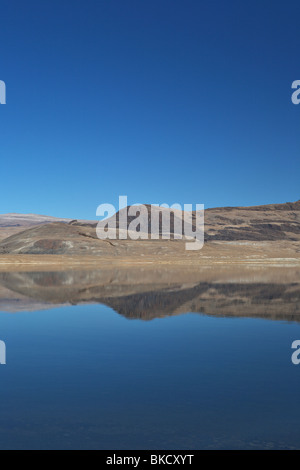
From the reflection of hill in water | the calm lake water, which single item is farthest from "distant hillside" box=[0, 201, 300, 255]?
the calm lake water

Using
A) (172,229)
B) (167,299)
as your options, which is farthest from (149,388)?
(172,229)

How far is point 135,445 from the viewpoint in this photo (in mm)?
7828

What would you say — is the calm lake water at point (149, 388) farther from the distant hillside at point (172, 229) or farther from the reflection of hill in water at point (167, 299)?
the distant hillside at point (172, 229)

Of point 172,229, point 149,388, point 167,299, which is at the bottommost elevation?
point 149,388

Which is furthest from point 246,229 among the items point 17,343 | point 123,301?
point 17,343

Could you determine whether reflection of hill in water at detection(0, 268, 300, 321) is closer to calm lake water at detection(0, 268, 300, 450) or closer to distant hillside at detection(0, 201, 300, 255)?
calm lake water at detection(0, 268, 300, 450)

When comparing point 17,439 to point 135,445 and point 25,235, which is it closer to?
point 135,445

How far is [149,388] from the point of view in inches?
436

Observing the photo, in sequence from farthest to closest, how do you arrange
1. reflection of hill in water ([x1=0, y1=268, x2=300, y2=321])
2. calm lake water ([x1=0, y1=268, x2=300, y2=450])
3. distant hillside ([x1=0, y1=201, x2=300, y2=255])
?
1. distant hillside ([x1=0, y1=201, x2=300, y2=255])
2. reflection of hill in water ([x1=0, y1=268, x2=300, y2=321])
3. calm lake water ([x1=0, y1=268, x2=300, y2=450])

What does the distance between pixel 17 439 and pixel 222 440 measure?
377 centimetres

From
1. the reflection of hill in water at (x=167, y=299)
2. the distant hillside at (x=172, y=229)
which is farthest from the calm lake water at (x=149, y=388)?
the distant hillside at (x=172, y=229)

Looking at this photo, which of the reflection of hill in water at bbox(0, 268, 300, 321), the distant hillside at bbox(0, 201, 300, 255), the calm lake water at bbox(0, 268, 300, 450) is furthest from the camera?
the distant hillside at bbox(0, 201, 300, 255)

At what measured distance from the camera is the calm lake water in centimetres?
823

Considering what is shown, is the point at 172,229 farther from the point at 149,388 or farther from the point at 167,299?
the point at 149,388
